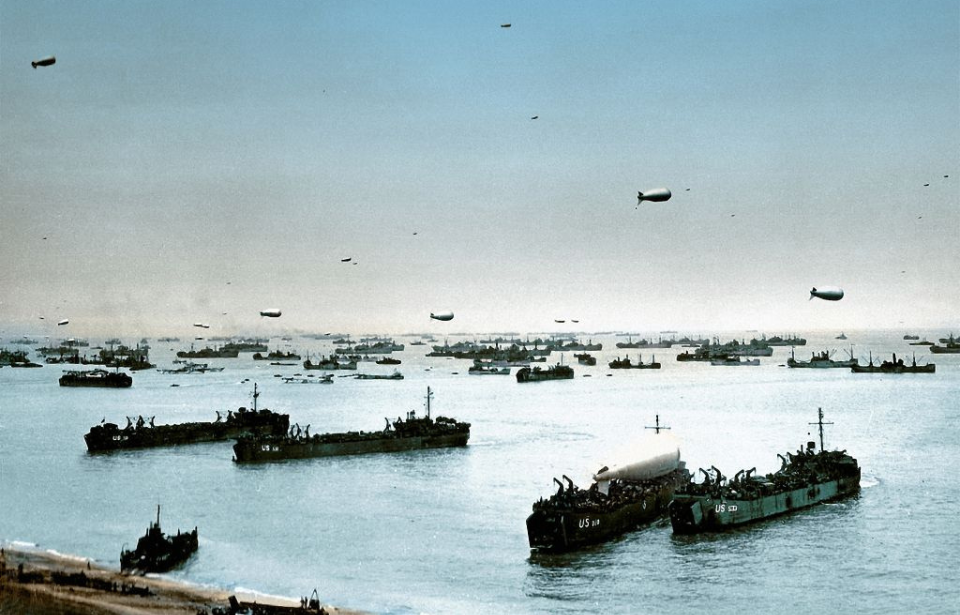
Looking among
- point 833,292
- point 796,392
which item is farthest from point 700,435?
point 796,392

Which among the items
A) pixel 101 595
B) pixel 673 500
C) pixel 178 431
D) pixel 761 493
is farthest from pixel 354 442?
pixel 101 595

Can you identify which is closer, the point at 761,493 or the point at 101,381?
the point at 761,493

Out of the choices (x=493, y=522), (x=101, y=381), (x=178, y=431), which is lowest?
(x=493, y=522)

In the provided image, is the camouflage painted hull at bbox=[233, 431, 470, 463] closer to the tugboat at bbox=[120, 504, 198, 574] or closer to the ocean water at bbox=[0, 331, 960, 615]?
the ocean water at bbox=[0, 331, 960, 615]

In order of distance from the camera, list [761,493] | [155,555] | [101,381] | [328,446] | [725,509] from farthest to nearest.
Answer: [101,381]
[328,446]
[761,493]
[725,509]
[155,555]

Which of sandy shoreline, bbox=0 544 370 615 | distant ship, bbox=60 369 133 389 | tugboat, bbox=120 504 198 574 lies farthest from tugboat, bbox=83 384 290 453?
distant ship, bbox=60 369 133 389

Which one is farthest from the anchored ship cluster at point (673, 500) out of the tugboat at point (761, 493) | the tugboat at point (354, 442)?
the tugboat at point (354, 442)

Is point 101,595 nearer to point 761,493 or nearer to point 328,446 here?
point 761,493
